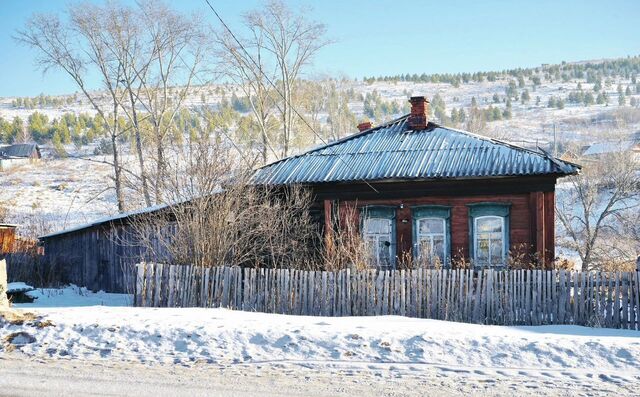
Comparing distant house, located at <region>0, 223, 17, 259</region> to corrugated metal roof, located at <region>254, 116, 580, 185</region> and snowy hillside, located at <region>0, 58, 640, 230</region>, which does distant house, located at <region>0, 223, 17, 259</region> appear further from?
corrugated metal roof, located at <region>254, 116, 580, 185</region>

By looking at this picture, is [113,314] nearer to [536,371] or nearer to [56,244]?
[536,371]

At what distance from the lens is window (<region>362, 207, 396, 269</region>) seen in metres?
16.7

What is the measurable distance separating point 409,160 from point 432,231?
73.8 inches

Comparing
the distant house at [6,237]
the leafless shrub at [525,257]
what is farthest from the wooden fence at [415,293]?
the distant house at [6,237]

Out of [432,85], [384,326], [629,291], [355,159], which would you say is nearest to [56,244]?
[355,159]

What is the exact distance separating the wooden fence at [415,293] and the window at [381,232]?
363 centimetres

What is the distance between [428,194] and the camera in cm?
1645

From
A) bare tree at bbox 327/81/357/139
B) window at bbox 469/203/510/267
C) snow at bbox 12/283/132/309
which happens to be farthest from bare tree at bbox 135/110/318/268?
bare tree at bbox 327/81/357/139

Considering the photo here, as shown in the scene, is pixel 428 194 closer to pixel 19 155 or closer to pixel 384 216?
pixel 384 216

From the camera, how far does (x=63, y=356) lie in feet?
28.7

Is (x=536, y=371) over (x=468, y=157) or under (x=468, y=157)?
under

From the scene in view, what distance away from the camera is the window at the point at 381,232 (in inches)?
656

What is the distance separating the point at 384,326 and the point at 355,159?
813 cm

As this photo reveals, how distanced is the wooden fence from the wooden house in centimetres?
281
